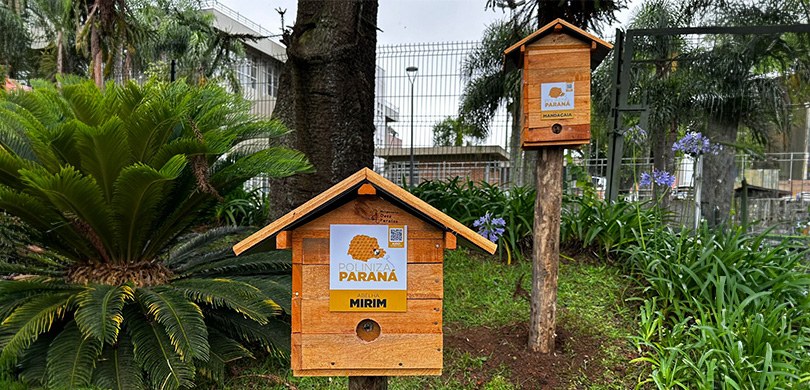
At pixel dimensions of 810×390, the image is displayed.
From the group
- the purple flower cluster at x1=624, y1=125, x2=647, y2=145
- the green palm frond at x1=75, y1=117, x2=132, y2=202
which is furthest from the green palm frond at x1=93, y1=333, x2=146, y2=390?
the purple flower cluster at x1=624, y1=125, x2=647, y2=145

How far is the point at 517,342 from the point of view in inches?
104

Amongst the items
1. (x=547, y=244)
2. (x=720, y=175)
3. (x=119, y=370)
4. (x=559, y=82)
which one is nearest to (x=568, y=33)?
(x=559, y=82)

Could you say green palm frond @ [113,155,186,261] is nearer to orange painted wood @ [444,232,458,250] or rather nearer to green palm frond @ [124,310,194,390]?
green palm frond @ [124,310,194,390]

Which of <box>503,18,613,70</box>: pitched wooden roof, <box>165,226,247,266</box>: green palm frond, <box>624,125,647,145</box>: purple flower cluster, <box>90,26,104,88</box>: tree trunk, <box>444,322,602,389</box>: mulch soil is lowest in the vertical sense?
<box>444,322,602,389</box>: mulch soil

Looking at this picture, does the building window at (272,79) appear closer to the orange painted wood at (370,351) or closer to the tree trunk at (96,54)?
the tree trunk at (96,54)

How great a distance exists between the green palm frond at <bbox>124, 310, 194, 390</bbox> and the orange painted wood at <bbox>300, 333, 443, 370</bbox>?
3.19 feet

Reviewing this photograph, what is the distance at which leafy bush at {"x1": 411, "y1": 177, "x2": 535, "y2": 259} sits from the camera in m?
3.90

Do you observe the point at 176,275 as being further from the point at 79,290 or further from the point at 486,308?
the point at 486,308

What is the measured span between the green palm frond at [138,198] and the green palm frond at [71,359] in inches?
24.5

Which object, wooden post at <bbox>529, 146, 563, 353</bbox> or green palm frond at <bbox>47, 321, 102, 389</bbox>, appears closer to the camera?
green palm frond at <bbox>47, 321, 102, 389</bbox>

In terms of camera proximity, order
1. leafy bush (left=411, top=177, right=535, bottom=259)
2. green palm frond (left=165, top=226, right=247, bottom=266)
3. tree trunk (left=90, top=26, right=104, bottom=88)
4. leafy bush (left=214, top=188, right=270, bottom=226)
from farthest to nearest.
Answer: tree trunk (left=90, top=26, right=104, bottom=88)
leafy bush (left=214, top=188, right=270, bottom=226)
leafy bush (left=411, top=177, right=535, bottom=259)
green palm frond (left=165, top=226, right=247, bottom=266)

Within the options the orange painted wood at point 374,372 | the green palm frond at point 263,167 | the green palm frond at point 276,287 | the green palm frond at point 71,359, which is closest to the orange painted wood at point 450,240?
the orange painted wood at point 374,372

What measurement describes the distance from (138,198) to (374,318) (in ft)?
5.81

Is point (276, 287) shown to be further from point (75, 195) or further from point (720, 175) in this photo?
point (720, 175)
